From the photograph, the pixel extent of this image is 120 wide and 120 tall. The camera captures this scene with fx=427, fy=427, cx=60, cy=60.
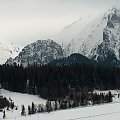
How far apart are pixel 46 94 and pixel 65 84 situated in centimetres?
1789

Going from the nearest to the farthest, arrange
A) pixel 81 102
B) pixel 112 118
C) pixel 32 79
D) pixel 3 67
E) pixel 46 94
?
1. pixel 112 118
2. pixel 81 102
3. pixel 46 94
4. pixel 32 79
5. pixel 3 67

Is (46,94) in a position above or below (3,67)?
below

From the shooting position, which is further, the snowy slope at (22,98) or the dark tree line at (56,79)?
the dark tree line at (56,79)

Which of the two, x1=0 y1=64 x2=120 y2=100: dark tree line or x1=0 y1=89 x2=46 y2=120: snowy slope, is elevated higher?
x1=0 y1=64 x2=120 y2=100: dark tree line

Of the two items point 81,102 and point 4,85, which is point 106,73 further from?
point 81,102

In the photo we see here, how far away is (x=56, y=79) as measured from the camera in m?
158

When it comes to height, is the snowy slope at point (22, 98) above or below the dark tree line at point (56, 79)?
below

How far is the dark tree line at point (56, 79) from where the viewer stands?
152 m

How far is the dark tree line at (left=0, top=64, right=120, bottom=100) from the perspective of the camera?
151625mm

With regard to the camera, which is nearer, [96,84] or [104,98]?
[104,98]

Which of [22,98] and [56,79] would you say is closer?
[22,98]

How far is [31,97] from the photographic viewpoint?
464 feet

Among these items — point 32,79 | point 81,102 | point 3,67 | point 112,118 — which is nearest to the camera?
point 112,118

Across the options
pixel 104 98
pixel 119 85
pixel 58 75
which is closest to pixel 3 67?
pixel 58 75
